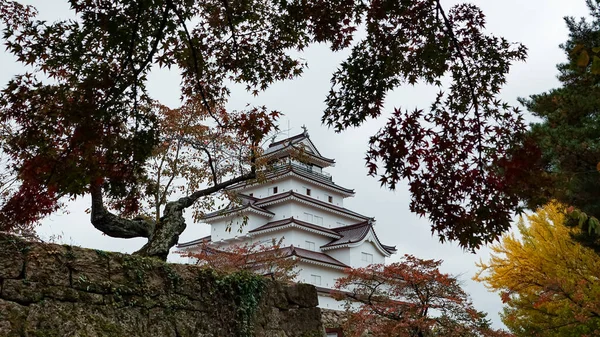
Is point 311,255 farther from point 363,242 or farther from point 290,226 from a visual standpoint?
point 363,242

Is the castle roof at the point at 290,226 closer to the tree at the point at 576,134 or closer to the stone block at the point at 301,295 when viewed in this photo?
the tree at the point at 576,134

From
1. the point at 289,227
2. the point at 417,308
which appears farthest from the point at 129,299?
the point at 289,227

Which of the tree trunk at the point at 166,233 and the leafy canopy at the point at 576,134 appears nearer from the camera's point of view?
the tree trunk at the point at 166,233

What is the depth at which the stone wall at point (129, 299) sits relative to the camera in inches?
171

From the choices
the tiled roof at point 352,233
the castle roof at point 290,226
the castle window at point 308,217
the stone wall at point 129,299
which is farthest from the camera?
the castle window at point 308,217

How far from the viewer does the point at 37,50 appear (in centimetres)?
443

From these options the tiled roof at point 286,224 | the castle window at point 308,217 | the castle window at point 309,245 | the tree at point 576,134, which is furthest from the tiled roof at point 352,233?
the tree at point 576,134

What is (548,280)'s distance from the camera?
14.0m

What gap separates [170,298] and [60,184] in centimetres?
176

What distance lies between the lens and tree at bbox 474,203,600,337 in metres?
13.9

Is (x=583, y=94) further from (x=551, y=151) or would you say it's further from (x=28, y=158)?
(x=28, y=158)

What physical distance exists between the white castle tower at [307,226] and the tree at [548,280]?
34.3 ft

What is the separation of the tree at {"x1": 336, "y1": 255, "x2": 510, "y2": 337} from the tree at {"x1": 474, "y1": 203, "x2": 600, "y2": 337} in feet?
6.17

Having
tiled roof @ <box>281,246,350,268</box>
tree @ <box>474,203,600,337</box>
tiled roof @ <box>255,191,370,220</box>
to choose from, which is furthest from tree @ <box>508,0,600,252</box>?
tiled roof @ <box>255,191,370,220</box>
